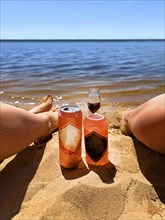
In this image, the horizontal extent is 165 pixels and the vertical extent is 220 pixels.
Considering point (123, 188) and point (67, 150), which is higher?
point (67, 150)

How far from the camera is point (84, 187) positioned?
68.3 inches

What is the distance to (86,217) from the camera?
1.56 meters

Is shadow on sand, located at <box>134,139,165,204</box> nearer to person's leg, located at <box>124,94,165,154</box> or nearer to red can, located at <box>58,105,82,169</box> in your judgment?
person's leg, located at <box>124,94,165,154</box>

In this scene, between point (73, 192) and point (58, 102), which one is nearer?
point (73, 192)

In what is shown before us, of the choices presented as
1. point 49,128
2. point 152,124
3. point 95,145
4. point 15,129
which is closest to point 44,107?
point 49,128

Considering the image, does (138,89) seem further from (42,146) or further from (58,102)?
(42,146)

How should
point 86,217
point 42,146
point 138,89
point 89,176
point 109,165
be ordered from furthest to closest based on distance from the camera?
point 138,89
point 42,146
point 109,165
point 89,176
point 86,217

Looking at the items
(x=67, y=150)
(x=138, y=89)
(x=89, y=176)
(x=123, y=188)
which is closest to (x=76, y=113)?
(x=67, y=150)

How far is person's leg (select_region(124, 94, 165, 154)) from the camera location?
193cm

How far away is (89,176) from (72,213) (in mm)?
320

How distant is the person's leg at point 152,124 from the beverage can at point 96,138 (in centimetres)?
33

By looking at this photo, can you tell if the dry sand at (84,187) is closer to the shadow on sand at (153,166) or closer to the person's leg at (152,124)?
the shadow on sand at (153,166)

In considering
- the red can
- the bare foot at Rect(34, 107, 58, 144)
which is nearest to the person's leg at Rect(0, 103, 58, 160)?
the bare foot at Rect(34, 107, 58, 144)

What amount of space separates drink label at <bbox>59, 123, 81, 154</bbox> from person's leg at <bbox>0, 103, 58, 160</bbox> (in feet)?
0.98
